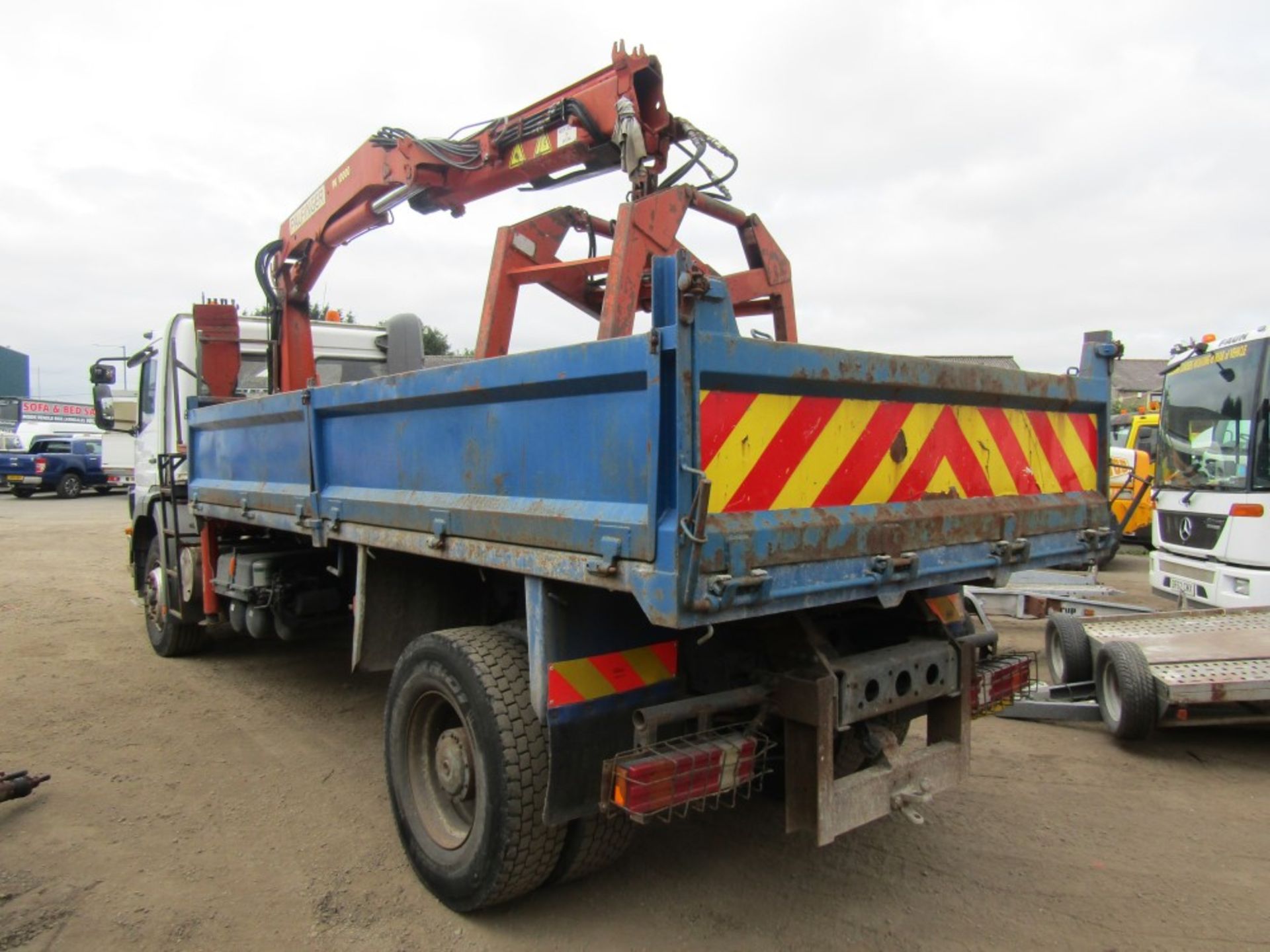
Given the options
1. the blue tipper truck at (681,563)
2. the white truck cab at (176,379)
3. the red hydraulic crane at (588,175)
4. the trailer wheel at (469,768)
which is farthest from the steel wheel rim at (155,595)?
the trailer wheel at (469,768)

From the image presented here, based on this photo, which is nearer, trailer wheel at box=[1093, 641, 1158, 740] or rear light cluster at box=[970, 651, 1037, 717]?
rear light cluster at box=[970, 651, 1037, 717]

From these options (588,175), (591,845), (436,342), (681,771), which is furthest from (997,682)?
(436,342)

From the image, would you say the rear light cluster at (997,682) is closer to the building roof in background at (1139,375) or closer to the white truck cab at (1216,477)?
the white truck cab at (1216,477)

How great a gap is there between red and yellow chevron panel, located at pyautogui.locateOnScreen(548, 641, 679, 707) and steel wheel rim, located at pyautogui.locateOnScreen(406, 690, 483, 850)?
526 mm

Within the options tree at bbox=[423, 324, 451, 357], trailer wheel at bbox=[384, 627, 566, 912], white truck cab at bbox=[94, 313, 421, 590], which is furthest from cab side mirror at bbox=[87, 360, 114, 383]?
tree at bbox=[423, 324, 451, 357]

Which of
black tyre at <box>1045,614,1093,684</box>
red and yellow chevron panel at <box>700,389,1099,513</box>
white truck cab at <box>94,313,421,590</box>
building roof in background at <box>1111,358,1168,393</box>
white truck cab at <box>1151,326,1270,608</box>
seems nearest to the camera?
Result: red and yellow chevron panel at <box>700,389,1099,513</box>

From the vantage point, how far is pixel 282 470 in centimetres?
436

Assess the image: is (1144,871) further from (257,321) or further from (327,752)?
(257,321)

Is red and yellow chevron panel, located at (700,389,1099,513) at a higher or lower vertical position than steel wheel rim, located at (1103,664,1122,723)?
higher

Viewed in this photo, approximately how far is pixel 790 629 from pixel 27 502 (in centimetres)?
2651

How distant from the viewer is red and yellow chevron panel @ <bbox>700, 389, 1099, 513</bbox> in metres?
2.33

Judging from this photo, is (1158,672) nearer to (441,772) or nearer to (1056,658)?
(1056,658)

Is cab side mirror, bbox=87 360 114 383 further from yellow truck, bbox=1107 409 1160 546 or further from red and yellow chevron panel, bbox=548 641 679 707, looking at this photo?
yellow truck, bbox=1107 409 1160 546

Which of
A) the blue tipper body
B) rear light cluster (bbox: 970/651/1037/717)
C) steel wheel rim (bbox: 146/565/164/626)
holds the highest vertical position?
the blue tipper body
